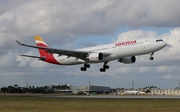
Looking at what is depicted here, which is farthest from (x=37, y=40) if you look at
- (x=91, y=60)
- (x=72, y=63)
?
(x=91, y=60)

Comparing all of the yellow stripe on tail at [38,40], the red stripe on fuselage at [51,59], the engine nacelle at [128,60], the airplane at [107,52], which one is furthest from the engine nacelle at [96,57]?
the yellow stripe on tail at [38,40]

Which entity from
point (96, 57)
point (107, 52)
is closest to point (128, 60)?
point (107, 52)

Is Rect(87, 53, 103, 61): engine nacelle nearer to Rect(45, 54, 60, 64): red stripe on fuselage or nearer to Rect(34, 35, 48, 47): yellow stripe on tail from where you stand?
Rect(45, 54, 60, 64): red stripe on fuselage

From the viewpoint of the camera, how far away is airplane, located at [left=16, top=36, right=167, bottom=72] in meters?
65.3

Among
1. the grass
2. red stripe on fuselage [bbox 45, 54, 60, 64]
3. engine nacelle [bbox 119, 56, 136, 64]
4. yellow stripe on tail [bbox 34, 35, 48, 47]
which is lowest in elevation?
the grass

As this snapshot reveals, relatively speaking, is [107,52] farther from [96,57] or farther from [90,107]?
[90,107]

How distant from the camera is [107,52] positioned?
70188mm

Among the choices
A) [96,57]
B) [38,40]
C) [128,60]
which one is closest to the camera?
[96,57]

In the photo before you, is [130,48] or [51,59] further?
[51,59]

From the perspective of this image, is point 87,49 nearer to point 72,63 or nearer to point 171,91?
point 72,63

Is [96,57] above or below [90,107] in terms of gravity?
above

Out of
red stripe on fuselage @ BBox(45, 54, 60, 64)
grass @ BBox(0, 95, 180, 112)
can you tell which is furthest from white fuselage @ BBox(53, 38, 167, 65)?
grass @ BBox(0, 95, 180, 112)

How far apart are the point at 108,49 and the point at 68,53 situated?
27.6 feet

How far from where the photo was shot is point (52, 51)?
7338 cm
